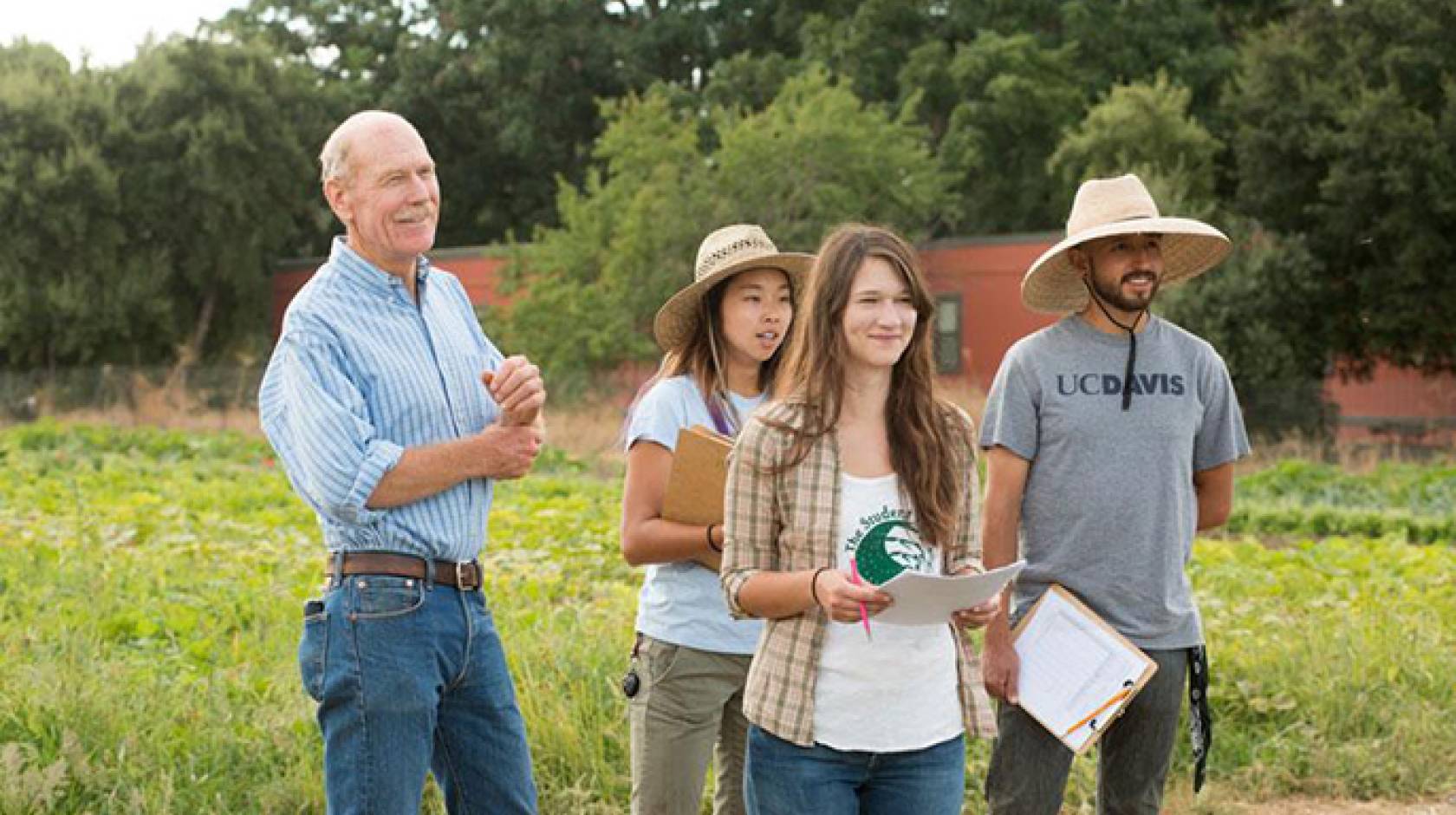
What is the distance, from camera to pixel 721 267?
4648mm

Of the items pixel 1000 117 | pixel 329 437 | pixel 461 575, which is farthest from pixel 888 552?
pixel 1000 117

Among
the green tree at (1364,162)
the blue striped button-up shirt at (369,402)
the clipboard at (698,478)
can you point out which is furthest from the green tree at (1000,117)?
the blue striped button-up shirt at (369,402)

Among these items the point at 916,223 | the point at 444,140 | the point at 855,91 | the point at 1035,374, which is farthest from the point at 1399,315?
the point at 444,140

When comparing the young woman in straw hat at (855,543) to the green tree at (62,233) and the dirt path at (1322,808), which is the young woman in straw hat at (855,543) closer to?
the dirt path at (1322,808)

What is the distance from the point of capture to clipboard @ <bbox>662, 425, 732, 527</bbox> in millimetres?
4320

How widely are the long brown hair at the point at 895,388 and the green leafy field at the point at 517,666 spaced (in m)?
2.61

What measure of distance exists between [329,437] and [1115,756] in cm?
227

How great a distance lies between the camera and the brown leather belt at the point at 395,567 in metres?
3.82

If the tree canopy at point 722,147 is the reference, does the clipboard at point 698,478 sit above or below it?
below

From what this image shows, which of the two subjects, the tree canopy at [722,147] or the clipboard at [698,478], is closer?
the clipboard at [698,478]

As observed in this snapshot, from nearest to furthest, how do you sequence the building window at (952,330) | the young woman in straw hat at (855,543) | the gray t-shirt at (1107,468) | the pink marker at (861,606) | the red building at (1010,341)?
the pink marker at (861,606)
the young woman in straw hat at (855,543)
the gray t-shirt at (1107,468)
the red building at (1010,341)
the building window at (952,330)

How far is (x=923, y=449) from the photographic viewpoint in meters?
3.63

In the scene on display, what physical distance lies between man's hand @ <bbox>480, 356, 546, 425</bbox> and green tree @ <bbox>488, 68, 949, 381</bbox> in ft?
78.9

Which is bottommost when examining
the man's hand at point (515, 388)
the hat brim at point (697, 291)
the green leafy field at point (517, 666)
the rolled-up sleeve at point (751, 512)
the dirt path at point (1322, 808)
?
the dirt path at point (1322, 808)
